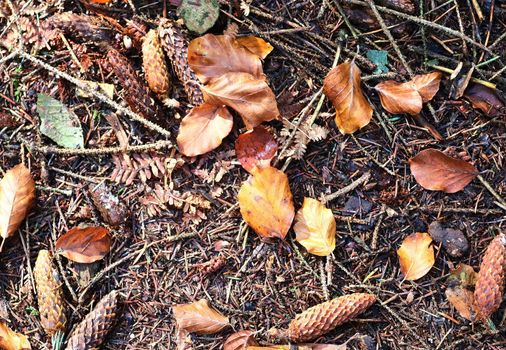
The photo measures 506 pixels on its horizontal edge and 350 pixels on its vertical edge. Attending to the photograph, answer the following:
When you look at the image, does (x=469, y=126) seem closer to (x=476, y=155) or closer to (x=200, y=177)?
(x=476, y=155)

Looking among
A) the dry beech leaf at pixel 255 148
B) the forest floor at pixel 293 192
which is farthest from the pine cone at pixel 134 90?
the dry beech leaf at pixel 255 148

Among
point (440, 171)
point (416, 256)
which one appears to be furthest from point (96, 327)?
point (440, 171)

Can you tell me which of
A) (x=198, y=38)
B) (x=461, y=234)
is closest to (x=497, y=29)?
(x=461, y=234)

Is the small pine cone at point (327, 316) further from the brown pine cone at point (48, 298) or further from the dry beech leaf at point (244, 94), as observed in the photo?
the brown pine cone at point (48, 298)

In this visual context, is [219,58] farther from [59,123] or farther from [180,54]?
[59,123]

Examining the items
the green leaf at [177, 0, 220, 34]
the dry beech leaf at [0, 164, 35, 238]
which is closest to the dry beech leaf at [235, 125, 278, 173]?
the green leaf at [177, 0, 220, 34]
